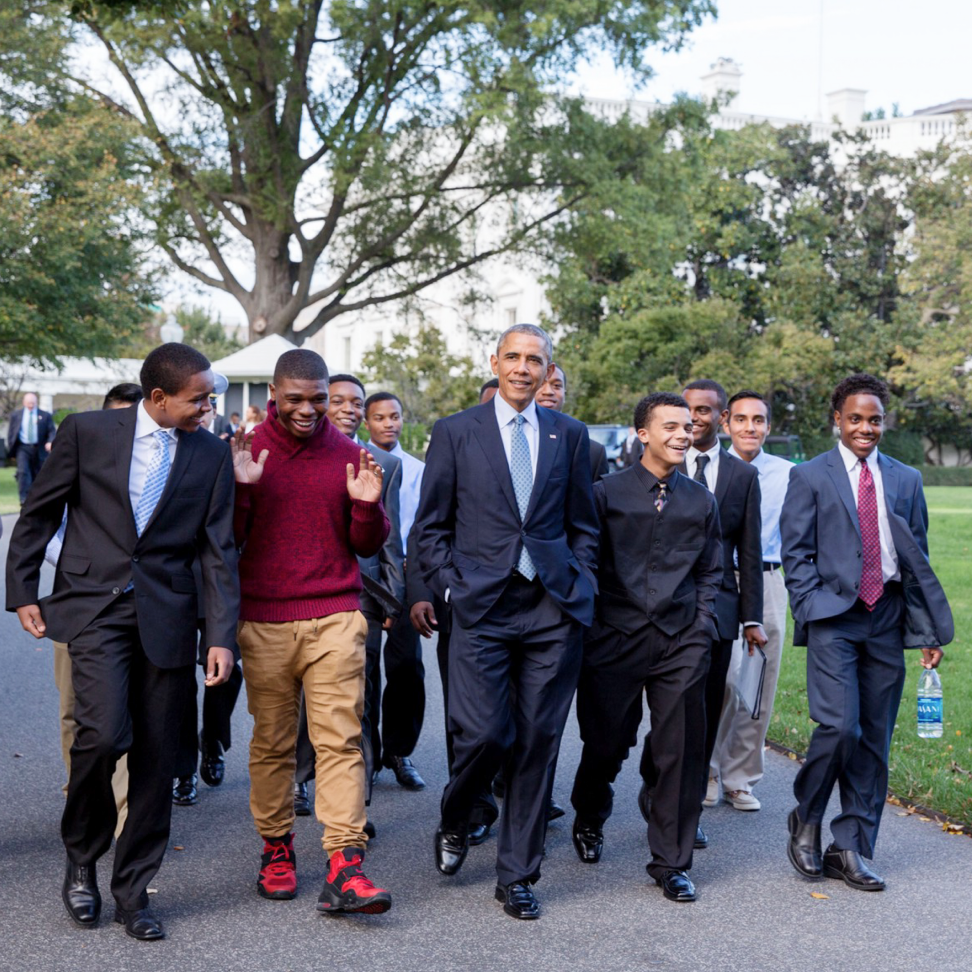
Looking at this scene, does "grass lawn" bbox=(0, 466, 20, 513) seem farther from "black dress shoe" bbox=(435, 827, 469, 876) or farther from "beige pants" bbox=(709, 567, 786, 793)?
"black dress shoe" bbox=(435, 827, 469, 876)

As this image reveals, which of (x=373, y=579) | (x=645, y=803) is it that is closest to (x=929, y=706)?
(x=645, y=803)

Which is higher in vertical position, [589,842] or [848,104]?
[848,104]

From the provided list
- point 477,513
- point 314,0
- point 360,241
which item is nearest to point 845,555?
point 477,513

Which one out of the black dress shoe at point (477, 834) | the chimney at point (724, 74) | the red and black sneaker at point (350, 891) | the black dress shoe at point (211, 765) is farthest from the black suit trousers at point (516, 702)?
the chimney at point (724, 74)

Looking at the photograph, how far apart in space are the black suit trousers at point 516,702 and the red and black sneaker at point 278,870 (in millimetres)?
706

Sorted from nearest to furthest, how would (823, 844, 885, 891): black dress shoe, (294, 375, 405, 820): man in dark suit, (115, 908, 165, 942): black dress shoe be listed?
1. (115, 908, 165, 942): black dress shoe
2. (823, 844, 885, 891): black dress shoe
3. (294, 375, 405, 820): man in dark suit

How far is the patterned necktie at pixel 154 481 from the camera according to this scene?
507 cm

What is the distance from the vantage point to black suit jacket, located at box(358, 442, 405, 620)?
6.55 m

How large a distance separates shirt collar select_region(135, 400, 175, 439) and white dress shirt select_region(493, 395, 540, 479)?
1.34m

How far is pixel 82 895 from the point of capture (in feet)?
16.4

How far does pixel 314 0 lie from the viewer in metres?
26.5

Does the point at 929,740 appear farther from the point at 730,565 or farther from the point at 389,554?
the point at 389,554

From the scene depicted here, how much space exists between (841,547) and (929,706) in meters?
0.81

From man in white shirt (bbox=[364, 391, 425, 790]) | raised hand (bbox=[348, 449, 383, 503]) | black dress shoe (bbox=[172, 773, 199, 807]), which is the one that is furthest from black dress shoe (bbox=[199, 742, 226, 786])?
raised hand (bbox=[348, 449, 383, 503])
